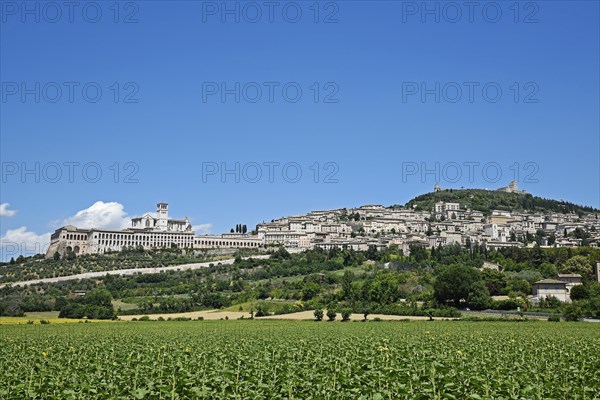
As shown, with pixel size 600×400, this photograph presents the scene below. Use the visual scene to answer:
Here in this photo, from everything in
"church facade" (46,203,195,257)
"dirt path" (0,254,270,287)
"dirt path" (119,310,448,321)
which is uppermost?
"church facade" (46,203,195,257)

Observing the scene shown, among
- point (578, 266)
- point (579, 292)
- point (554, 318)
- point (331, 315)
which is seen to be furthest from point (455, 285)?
point (578, 266)

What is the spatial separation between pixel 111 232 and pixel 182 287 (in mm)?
87049

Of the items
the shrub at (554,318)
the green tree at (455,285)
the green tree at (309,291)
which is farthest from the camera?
the green tree at (309,291)

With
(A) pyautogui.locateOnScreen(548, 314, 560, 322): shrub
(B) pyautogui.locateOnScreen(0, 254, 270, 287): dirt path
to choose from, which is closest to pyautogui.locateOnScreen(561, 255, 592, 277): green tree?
(A) pyautogui.locateOnScreen(548, 314, 560, 322): shrub

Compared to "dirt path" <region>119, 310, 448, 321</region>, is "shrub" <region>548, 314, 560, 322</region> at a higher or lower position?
higher

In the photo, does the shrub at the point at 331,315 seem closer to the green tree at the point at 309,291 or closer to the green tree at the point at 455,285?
the green tree at the point at 455,285

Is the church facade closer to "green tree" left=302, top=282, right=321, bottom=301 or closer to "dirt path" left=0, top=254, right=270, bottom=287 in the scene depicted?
"dirt path" left=0, top=254, right=270, bottom=287

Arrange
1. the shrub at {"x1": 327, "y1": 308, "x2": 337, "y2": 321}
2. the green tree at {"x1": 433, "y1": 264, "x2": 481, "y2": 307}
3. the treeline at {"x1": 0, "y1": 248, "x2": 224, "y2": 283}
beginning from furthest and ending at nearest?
1. the treeline at {"x1": 0, "y1": 248, "x2": 224, "y2": 283}
2. the green tree at {"x1": 433, "y1": 264, "x2": 481, "y2": 307}
3. the shrub at {"x1": 327, "y1": 308, "x2": 337, "y2": 321}

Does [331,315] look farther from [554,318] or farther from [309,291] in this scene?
[309,291]

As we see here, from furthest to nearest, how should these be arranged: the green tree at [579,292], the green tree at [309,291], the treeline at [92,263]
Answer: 1. the treeline at [92,263]
2. the green tree at [309,291]
3. the green tree at [579,292]

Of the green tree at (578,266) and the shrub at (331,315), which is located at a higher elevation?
the green tree at (578,266)

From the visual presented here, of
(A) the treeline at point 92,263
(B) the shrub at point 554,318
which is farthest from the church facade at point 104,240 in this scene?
(B) the shrub at point 554,318

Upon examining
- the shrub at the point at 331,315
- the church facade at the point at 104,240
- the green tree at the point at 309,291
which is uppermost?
the church facade at the point at 104,240

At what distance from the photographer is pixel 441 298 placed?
79.1m
